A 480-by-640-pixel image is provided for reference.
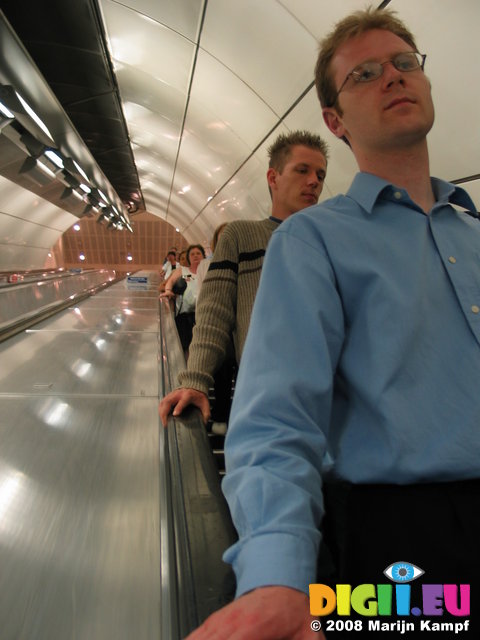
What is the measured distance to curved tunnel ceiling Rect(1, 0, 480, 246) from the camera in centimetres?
296

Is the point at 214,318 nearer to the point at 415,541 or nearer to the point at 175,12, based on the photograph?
the point at 415,541

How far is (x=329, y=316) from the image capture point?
2.94 ft

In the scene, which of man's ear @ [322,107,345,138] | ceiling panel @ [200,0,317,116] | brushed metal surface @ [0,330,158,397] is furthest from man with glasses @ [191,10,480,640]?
ceiling panel @ [200,0,317,116]

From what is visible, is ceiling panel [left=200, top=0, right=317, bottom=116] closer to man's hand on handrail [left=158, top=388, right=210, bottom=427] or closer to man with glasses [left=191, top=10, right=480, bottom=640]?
man with glasses [left=191, top=10, right=480, bottom=640]

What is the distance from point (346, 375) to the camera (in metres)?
Answer: 0.92

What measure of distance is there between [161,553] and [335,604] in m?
0.56

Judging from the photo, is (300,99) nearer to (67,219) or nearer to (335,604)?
(335,604)

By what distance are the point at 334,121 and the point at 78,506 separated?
1.41m

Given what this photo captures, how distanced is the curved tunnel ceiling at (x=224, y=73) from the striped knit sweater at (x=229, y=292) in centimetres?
188

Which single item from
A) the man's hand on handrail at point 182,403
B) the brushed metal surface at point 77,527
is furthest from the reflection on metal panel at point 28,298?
the man's hand on handrail at point 182,403

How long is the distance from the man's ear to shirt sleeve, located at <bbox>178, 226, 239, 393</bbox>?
89 cm

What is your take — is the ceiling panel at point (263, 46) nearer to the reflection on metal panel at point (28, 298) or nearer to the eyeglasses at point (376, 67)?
the eyeglasses at point (376, 67)

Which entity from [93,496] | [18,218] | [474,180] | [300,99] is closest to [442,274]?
[93,496]

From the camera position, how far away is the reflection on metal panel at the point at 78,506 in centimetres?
87
